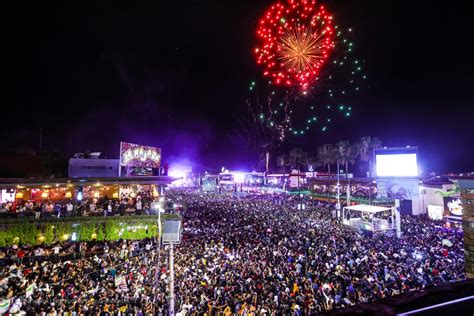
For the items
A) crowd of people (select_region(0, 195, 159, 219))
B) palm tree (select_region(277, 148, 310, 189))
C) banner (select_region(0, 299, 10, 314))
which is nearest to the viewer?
banner (select_region(0, 299, 10, 314))

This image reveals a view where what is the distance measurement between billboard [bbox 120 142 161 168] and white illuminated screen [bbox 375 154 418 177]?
34137mm

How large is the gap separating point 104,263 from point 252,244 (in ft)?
31.8

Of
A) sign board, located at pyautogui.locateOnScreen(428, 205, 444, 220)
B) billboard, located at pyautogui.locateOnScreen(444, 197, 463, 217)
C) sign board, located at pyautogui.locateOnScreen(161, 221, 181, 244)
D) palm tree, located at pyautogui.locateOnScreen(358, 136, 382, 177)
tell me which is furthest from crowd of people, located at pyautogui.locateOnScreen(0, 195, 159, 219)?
palm tree, located at pyautogui.locateOnScreen(358, 136, 382, 177)

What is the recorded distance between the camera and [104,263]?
661 inches

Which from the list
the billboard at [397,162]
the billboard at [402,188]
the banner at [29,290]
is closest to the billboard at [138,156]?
the banner at [29,290]

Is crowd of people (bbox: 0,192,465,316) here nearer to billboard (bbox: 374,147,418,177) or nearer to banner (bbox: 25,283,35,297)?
banner (bbox: 25,283,35,297)

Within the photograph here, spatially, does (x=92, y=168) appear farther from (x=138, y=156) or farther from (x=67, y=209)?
(x=67, y=209)

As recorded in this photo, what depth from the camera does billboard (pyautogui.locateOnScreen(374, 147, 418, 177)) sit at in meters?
34.0

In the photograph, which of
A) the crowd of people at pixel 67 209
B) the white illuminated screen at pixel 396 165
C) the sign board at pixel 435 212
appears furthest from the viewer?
the white illuminated screen at pixel 396 165

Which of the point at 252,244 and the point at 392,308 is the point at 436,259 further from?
the point at 392,308

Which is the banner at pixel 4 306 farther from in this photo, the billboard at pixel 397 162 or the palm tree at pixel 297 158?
the palm tree at pixel 297 158

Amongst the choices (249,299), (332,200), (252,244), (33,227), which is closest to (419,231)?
(252,244)

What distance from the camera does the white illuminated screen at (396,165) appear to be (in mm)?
34000

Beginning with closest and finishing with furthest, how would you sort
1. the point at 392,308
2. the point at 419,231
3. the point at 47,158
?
the point at 392,308, the point at 419,231, the point at 47,158
